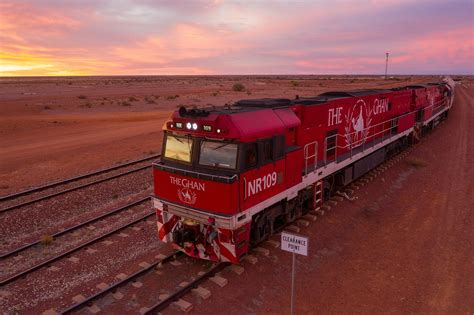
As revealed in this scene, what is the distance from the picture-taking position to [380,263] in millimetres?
9695

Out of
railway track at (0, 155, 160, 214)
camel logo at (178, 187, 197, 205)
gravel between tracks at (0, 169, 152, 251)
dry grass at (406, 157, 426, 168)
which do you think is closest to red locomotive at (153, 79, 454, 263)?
camel logo at (178, 187, 197, 205)

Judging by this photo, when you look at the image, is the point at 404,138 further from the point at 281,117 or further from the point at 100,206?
the point at 100,206

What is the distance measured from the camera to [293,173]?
34.2ft

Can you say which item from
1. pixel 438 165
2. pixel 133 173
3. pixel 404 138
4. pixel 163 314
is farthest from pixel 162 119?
pixel 163 314

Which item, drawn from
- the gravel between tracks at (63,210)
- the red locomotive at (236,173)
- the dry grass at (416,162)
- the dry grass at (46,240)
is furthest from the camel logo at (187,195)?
the dry grass at (416,162)

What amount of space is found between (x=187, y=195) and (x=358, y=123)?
382 inches

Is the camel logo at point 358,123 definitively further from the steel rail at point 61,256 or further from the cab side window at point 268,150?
the steel rail at point 61,256

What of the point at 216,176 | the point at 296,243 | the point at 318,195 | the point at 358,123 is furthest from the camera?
the point at 358,123

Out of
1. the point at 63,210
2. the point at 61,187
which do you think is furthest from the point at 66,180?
the point at 63,210

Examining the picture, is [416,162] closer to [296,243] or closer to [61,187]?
[296,243]

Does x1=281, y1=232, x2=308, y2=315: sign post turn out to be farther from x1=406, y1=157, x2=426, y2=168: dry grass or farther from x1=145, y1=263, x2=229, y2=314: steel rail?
x1=406, y1=157, x2=426, y2=168: dry grass

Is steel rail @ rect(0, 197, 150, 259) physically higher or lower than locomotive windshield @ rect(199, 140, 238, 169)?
lower

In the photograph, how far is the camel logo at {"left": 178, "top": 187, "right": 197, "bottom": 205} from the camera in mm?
8852

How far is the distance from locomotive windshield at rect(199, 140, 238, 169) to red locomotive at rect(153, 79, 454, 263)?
0.08 feet
